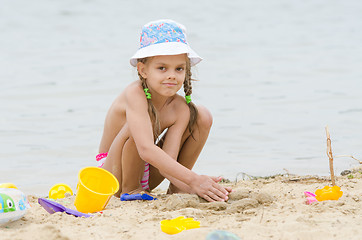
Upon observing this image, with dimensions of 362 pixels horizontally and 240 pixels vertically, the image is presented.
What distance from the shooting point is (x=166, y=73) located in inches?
147

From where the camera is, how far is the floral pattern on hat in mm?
3714

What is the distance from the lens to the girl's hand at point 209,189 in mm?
3449

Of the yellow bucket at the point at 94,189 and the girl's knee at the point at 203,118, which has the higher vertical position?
the girl's knee at the point at 203,118

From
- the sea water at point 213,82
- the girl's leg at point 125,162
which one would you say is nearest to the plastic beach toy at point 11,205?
the girl's leg at point 125,162

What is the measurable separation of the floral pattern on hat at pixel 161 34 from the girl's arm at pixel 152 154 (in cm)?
32

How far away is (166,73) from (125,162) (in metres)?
0.65

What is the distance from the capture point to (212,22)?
14.3 meters

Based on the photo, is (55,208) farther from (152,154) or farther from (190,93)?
(190,93)

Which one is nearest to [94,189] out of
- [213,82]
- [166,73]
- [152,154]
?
[152,154]

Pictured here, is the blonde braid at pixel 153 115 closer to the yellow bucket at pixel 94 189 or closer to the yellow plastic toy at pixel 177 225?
the yellow bucket at pixel 94 189

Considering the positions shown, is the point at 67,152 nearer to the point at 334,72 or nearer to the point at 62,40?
the point at 334,72

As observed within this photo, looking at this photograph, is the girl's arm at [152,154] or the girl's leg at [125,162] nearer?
the girl's arm at [152,154]

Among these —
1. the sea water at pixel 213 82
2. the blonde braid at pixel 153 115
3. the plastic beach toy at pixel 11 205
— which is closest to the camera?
the plastic beach toy at pixel 11 205

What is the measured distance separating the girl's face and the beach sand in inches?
28.7
